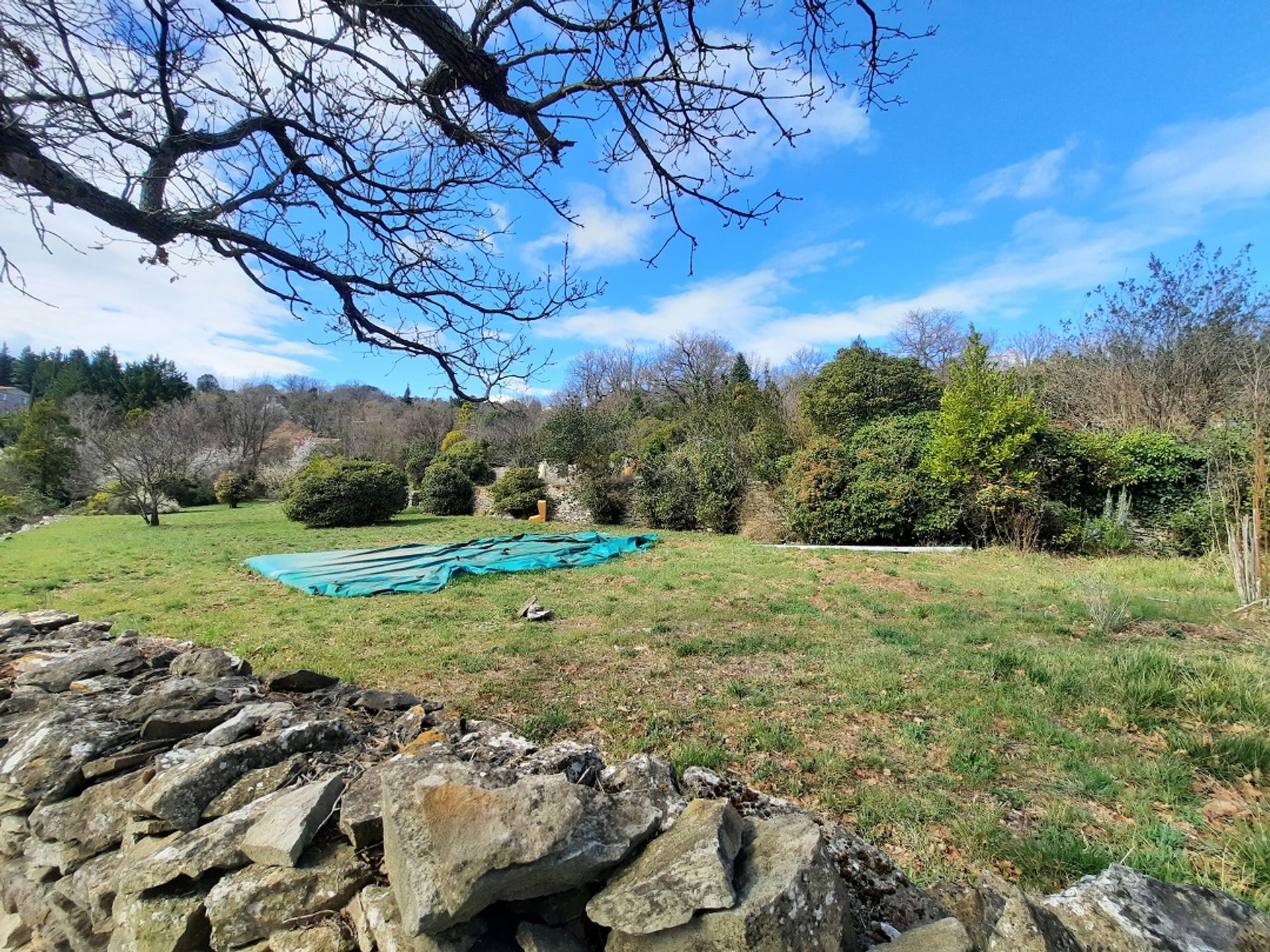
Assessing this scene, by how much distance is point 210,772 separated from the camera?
1749mm

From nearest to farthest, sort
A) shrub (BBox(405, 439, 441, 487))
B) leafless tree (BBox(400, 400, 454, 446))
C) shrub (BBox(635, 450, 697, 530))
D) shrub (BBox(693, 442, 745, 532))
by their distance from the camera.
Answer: shrub (BBox(693, 442, 745, 532)) < shrub (BBox(635, 450, 697, 530)) < shrub (BBox(405, 439, 441, 487)) < leafless tree (BBox(400, 400, 454, 446))

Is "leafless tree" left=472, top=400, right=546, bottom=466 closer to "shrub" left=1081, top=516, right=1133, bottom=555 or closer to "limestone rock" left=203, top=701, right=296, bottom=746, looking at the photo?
"shrub" left=1081, top=516, right=1133, bottom=555

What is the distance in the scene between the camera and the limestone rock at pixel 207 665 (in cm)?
297

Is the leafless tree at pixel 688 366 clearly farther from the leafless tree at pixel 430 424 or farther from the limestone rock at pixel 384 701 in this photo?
the limestone rock at pixel 384 701

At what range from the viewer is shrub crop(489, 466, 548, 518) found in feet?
53.4

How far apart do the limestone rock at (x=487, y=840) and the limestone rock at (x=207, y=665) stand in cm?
233

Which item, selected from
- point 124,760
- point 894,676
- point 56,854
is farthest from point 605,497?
point 56,854

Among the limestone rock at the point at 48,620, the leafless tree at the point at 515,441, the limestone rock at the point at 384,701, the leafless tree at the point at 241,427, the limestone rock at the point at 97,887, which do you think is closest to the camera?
the limestone rock at the point at 97,887

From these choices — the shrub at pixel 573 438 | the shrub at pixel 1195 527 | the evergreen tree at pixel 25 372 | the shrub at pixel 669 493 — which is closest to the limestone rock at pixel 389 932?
the shrub at pixel 1195 527

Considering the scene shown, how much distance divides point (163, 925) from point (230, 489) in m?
25.2

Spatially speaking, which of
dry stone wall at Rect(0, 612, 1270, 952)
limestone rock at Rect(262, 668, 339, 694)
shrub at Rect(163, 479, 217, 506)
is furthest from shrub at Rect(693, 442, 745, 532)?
→ shrub at Rect(163, 479, 217, 506)

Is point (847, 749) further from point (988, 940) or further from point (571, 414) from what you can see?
point (571, 414)

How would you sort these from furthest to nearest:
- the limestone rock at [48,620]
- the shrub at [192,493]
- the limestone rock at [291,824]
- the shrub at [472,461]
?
the shrub at [192,493], the shrub at [472,461], the limestone rock at [48,620], the limestone rock at [291,824]

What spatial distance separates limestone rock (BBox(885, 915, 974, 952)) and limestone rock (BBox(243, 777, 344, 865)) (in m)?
Result: 1.43
